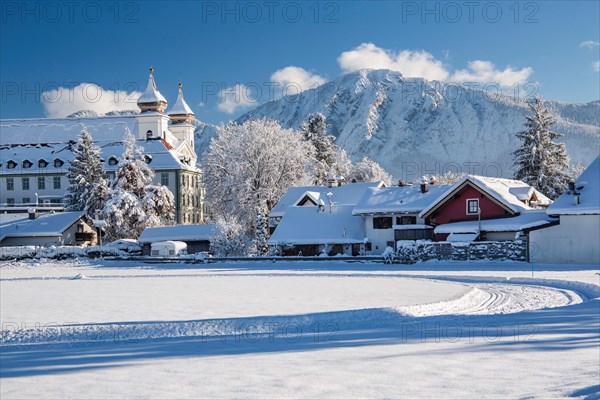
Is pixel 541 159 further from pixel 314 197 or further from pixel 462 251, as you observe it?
pixel 462 251

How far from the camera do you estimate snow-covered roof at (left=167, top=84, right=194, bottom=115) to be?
128500 mm

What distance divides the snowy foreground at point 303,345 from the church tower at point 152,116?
96.9m

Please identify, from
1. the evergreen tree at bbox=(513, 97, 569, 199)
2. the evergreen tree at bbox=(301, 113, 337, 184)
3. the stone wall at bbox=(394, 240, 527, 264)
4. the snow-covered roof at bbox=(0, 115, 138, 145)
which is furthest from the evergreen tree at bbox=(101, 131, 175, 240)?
the evergreen tree at bbox=(513, 97, 569, 199)

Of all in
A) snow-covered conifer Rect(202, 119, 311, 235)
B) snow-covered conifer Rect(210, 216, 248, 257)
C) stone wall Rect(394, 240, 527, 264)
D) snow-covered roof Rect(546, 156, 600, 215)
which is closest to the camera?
snow-covered roof Rect(546, 156, 600, 215)

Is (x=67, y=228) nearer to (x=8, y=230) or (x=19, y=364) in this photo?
(x=8, y=230)

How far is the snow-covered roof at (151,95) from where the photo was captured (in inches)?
4690

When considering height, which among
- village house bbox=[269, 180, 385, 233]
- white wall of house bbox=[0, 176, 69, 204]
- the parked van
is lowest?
the parked van

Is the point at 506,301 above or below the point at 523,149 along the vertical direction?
below

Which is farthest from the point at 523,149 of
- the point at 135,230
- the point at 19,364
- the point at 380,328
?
the point at 19,364

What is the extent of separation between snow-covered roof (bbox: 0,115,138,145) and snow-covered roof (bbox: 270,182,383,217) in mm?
53507

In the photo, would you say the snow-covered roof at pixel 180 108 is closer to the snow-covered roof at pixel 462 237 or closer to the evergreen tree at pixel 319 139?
the evergreen tree at pixel 319 139

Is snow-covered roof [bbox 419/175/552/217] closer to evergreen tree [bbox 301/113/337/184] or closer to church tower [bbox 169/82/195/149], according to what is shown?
evergreen tree [bbox 301/113/337/184]

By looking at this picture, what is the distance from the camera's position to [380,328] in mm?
15156

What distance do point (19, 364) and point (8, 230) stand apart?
72.3 m
